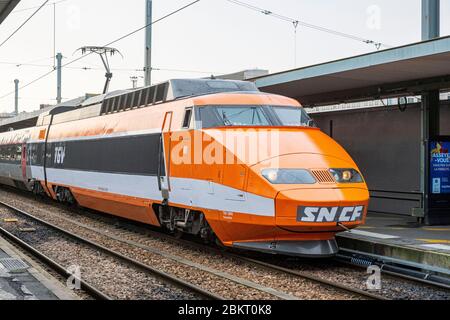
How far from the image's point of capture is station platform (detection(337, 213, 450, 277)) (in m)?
9.54

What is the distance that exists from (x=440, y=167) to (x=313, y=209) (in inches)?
254

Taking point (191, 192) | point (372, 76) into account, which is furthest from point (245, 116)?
point (372, 76)

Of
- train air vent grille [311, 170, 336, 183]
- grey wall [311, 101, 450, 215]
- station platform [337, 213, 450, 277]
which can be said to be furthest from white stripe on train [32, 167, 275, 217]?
grey wall [311, 101, 450, 215]

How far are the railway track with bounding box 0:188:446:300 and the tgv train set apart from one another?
1.26 feet

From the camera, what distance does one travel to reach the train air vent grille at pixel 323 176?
9156 mm

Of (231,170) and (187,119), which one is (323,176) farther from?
(187,119)

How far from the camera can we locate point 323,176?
30.2 ft

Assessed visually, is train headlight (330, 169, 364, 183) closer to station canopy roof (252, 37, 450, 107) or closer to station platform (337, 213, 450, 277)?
station platform (337, 213, 450, 277)

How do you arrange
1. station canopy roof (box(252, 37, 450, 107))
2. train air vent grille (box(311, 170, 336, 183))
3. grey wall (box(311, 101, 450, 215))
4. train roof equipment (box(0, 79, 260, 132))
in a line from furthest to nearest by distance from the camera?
grey wall (box(311, 101, 450, 215))
train roof equipment (box(0, 79, 260, 132))
station canopy roof (box(252, 37, 450, 107))
train air vent grille (box(311, 170, 336, 183))

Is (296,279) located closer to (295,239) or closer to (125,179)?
(295,239)

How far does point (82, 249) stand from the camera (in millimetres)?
11797

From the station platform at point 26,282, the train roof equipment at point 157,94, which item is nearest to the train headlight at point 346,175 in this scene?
the train roof equipment at point 157,94
